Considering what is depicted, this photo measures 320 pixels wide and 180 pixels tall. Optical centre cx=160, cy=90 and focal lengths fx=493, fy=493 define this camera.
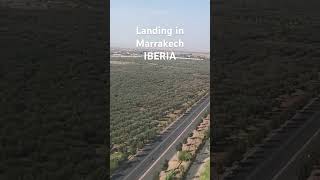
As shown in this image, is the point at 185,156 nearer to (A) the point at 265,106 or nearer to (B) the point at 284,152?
(B) the point at 284,152

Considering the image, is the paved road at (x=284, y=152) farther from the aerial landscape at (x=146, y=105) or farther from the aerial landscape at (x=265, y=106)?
the aerial landscape at (x=146, y=105)

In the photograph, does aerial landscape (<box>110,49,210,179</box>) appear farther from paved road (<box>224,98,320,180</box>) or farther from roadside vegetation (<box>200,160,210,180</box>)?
paved road (<box>224,98,320,180</box>)

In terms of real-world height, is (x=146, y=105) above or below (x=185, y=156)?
above

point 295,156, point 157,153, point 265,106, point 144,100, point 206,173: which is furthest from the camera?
point 144,100

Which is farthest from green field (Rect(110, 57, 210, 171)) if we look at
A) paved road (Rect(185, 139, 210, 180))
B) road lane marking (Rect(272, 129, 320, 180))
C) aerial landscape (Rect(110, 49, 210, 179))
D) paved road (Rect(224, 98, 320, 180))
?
road lane marking (Rect(272, 129, 320, 180))

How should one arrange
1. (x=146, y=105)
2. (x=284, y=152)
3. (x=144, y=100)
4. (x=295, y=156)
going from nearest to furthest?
(x=295, y=156) < (x=284, y=152) < (x=146, y=105) < (x=144, y=100)

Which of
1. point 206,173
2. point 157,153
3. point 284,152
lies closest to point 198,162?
point 206,173

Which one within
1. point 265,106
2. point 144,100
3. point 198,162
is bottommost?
point 198,162
